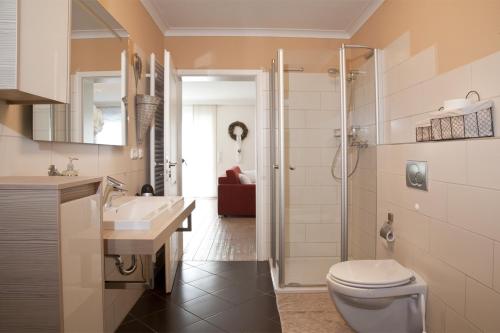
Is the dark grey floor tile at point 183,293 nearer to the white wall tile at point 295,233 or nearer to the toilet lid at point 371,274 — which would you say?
the white wall tile at point 295,233

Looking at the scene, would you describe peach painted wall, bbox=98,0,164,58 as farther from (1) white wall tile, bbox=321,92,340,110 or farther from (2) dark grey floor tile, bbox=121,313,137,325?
(2) dark grey floor tile, bbox=121,313,137,325

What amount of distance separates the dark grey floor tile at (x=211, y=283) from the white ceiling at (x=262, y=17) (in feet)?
7.98

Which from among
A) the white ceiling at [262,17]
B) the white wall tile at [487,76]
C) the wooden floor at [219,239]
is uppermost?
the white ceiling at [262,17]

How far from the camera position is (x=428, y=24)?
2.12m

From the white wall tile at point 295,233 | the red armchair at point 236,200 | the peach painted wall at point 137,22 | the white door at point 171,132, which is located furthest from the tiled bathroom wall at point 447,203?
the red armchair at point 236,200

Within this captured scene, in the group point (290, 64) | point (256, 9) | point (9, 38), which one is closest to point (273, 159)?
point (290, 64)

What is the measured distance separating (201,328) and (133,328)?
17.6 inches

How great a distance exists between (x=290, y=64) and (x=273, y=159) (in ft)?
2.95

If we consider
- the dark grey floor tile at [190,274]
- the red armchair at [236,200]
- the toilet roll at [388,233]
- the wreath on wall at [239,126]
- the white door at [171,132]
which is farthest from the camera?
the wreath on wall at [239,126]

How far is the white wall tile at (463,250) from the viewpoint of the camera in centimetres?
144

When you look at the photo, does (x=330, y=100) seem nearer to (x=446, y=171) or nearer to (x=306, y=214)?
(x=306, y=214)

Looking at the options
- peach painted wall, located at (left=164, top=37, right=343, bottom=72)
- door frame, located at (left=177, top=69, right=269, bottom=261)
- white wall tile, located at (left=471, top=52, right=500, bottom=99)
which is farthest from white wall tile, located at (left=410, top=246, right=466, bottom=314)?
peach painted wall, located at (left=164, top=37, right=343, bottom=72)

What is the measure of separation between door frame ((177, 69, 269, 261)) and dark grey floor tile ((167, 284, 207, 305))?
0.96 meters

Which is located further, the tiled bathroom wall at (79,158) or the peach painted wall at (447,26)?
the peach painted wall at (447,26)
